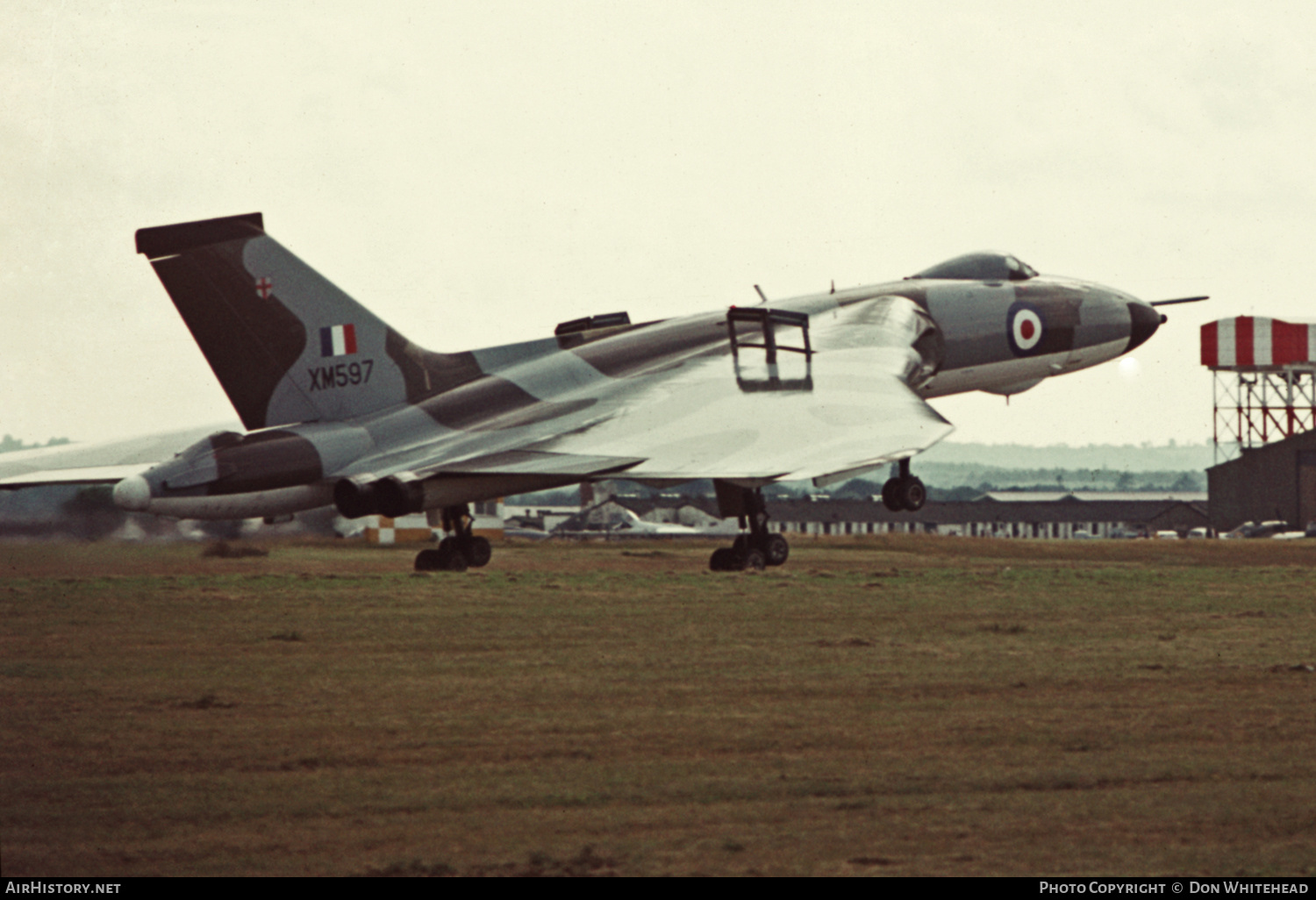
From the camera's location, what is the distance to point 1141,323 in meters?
35.3

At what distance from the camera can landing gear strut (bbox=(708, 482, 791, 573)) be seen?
27.1m

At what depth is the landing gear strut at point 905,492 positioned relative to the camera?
1126 inches

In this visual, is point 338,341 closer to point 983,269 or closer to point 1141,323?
point 983,269

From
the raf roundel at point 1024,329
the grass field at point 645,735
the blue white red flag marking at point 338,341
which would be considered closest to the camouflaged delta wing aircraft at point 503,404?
the blue white red flag marking at point 338,341

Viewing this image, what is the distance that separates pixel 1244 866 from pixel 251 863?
5186 mm

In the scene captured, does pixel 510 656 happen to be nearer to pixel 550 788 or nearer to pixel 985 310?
pixel 550 788

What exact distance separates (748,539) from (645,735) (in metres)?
15.9

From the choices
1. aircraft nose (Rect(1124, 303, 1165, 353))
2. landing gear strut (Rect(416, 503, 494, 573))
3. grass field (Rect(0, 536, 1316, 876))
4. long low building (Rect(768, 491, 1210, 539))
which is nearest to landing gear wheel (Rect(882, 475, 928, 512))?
grass field (Rect(0, 536, 1316, 876))

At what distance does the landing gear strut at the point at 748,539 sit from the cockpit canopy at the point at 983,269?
8.80m

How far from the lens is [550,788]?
9.86 meters

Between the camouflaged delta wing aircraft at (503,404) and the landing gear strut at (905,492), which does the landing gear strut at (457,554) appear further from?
the landing gear strut at (905,492)

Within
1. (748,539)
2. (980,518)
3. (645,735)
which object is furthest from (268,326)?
(980,518)

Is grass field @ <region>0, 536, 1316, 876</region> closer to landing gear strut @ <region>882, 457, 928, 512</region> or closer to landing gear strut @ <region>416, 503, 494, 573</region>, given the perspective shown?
landing gear strut @ <region>416, 503, 494, 573</region>

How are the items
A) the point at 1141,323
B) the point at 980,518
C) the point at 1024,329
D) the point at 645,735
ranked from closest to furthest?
1. the point at 645,735
2. the point at 1024,329
3. the point at 1141,323
4. the point at 980,518
